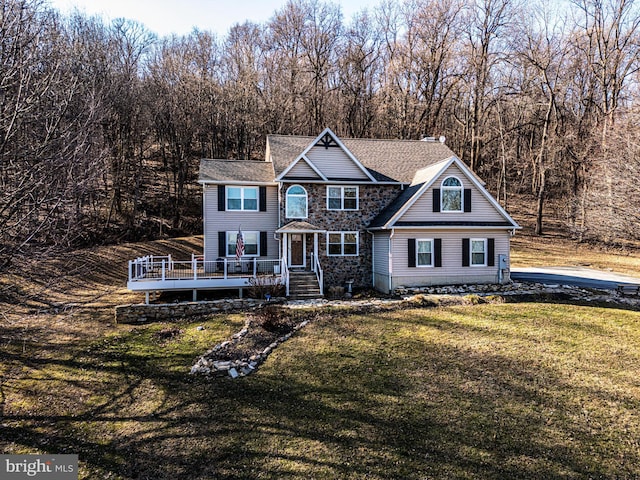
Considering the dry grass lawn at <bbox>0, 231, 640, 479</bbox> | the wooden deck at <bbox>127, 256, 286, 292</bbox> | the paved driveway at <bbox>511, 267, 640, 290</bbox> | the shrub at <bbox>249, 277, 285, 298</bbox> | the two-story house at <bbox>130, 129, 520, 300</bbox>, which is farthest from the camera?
the paved driveway at <bbox>511, 267, 640, 290</bbox>

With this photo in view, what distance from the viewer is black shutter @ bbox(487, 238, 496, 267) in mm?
17734

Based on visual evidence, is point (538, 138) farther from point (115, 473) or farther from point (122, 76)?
point (115, 473)

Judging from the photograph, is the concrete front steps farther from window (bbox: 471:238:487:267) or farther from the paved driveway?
the paved driveway

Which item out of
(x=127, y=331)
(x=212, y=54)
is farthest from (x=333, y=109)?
(x=127, y=331)

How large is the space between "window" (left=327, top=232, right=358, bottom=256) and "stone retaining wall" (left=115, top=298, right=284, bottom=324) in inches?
215

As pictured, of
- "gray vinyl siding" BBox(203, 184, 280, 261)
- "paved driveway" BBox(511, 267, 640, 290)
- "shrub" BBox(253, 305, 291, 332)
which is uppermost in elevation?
"gray vinyl siding" BBox(203, 184, 280, 261)

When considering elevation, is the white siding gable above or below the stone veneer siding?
above

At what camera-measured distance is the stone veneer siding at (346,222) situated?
60.0ft

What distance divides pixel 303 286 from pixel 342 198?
499 cm

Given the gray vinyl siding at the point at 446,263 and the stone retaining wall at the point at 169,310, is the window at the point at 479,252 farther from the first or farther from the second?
the stone retaining wall at the point at 169,310

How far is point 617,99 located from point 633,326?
26013 millimetres

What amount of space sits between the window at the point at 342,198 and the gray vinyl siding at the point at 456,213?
3022mm

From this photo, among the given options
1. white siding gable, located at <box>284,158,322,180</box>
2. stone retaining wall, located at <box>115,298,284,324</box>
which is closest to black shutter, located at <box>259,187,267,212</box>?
white siding gable, located at <box>284,158,322,180</box>

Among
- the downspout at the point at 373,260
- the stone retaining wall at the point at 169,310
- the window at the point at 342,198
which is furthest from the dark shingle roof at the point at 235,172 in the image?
the stone retaining wall at the point at 169,310
